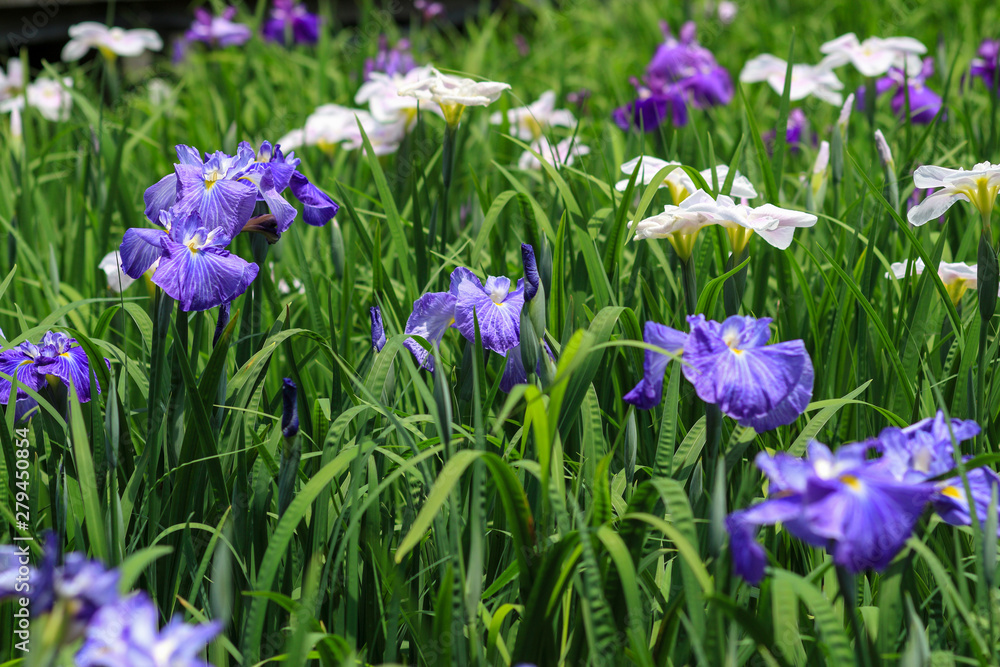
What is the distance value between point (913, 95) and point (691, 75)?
795 millimetres

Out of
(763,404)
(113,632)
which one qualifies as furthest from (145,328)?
(763,404)

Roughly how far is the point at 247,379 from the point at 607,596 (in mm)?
634

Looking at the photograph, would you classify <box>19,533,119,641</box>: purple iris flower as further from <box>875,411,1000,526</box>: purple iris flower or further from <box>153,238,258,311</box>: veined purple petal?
<box>875,411,1000,526</box>: purple iris flower

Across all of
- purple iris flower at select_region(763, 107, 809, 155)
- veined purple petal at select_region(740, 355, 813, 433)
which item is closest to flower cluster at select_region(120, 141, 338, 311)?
veined purple petal at select_region(740, 355, 813, 433)

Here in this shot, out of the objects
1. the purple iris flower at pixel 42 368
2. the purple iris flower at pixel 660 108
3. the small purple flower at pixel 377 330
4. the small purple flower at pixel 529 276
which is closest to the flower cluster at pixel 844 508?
the small purple flower at pixel 529 276

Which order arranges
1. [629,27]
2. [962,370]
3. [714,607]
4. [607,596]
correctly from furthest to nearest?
[629,27], [962,370], [607,596], [714,607]

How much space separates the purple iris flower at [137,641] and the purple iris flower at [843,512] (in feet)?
1.60

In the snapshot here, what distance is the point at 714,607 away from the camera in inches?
32.8

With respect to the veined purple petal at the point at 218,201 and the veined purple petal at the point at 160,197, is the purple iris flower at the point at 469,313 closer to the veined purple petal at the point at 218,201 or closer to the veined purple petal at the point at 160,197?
the veined purple petal at the point at 218,201

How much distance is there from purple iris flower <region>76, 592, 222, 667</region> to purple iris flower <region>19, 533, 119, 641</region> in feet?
0.03

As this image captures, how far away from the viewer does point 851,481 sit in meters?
0.76

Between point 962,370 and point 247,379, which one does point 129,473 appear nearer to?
point 247,379

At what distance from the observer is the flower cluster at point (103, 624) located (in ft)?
2.04

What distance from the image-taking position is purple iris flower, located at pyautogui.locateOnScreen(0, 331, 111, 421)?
1.25 meters
